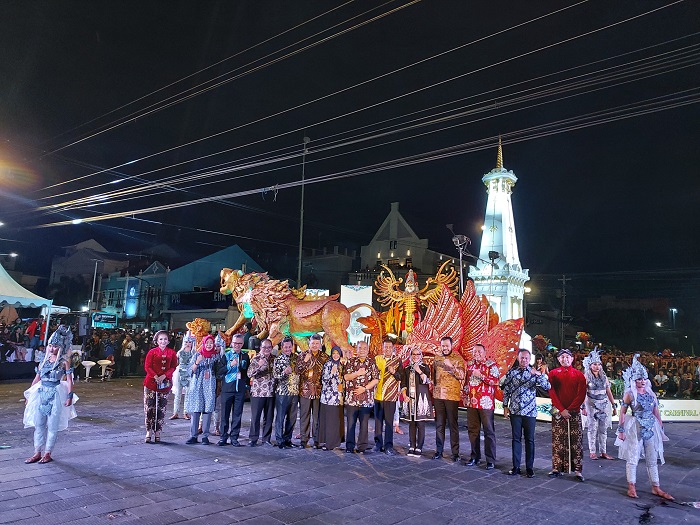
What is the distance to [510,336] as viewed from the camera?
28.8ft

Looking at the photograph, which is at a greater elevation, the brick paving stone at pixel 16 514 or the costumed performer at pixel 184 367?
the costumed performer at pixel 184 367

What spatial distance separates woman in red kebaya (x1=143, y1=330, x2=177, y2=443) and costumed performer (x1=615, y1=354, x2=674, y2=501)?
6469 millimetres

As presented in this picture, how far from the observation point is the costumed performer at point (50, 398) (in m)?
6.29

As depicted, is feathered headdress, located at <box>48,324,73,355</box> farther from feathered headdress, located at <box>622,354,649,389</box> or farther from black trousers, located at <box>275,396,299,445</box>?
feathered headdress, located at <box>622,354,649,389</box>

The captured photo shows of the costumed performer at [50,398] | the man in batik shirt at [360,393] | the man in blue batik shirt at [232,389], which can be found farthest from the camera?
the man in blue batik shirt at [232,389]

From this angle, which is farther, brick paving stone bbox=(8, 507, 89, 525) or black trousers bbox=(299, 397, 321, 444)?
black trousers bbox=(299, 397, 321, 444)

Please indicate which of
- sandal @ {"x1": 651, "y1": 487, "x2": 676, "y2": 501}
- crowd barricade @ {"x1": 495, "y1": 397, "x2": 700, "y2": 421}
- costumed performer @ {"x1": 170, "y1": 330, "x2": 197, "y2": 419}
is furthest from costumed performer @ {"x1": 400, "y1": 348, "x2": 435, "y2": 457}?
crowd barricade @ {"x1": 495, "y1": 397, "x2": 700, "y2": 421}

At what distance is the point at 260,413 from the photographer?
794 centimetres

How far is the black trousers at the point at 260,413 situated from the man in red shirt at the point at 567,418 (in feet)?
14.3

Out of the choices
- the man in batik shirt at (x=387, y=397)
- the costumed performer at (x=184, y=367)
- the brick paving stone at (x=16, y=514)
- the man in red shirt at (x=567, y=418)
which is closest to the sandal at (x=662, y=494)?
the man in red shirt at (x=567, y=418)

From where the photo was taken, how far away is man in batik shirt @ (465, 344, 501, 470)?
7027 millimetres

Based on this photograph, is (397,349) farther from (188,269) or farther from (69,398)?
(188,269)

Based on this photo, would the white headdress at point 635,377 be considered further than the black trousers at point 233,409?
No

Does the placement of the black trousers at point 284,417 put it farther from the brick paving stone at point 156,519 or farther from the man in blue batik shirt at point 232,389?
the brick paving stone at point 156,519
